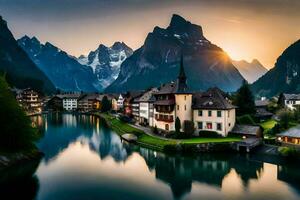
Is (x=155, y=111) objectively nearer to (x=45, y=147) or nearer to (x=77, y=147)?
(x=77, y=147)

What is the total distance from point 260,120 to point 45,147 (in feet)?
191

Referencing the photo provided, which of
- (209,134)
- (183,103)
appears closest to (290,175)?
(209,134)

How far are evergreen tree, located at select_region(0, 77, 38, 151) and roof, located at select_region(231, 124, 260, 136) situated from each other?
39.4m

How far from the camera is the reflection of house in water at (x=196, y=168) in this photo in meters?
44.6

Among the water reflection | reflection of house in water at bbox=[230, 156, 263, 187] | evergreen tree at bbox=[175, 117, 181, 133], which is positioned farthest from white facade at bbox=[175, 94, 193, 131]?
reflection of house in water at bbox=[230, 156, 263, 187]

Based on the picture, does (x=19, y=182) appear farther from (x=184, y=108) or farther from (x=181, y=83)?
(x=181, y=83)

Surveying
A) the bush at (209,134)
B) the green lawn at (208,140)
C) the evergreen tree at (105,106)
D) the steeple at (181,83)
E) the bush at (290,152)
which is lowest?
the bush at (290,152)

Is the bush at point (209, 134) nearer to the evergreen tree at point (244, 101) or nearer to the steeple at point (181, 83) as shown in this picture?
the steeple at point (181, 83)

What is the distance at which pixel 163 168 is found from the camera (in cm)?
5219

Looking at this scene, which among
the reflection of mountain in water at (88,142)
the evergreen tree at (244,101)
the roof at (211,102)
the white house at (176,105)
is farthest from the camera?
the evergreen tree at (244,101)

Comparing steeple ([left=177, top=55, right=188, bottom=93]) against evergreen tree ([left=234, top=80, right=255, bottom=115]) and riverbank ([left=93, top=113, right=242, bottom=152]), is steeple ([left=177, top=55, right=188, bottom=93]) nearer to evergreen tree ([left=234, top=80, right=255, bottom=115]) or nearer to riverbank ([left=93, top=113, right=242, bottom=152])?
riverbank ([left=93, top=113, right=242, bottom=152])

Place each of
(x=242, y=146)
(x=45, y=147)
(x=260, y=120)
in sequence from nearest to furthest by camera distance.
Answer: (x=242, y=146) < (x=45, y=147) < (x=260, y=120)

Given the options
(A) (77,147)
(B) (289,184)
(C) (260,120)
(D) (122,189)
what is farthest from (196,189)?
(C) (260,120)

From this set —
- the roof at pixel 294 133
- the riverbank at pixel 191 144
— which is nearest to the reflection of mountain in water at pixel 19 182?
the riverbank at pixel 191 144
